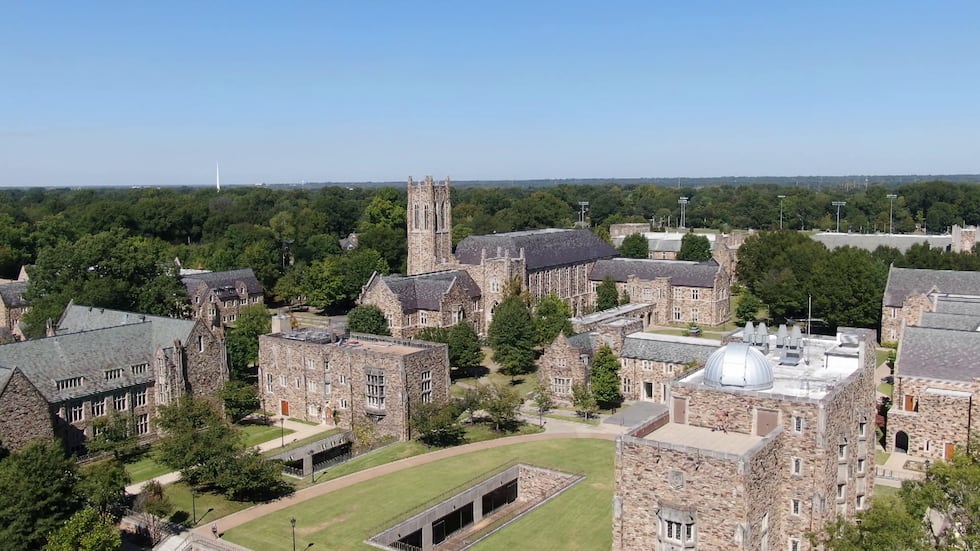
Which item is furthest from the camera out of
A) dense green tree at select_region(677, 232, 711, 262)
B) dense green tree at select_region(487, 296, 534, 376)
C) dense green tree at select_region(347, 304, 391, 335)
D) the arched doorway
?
dense green tree at select_region(677, 232, 711, 262)

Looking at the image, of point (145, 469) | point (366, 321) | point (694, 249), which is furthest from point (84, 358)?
point (694, 249)

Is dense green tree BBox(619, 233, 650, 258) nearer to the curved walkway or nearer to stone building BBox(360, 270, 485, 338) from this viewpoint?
stone building BBox(360, 270, 485, 338)

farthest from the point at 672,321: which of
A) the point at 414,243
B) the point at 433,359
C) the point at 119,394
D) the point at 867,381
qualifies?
the point at 119,394

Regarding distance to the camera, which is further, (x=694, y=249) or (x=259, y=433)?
(x=694, y=249)

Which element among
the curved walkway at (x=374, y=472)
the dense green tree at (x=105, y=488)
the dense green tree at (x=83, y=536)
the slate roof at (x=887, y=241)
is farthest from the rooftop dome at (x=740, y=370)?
the slate roof at (x=887, y=241)

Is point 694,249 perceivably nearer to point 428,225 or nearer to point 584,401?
point 428,225

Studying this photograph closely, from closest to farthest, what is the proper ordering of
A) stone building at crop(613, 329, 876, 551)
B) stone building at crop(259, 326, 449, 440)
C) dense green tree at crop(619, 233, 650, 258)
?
stone building at crop(613, 329, 876, 551) < stone building at crop(259, 326, 449, 440) < dense green tree at crop(619, 233, 650, 258)

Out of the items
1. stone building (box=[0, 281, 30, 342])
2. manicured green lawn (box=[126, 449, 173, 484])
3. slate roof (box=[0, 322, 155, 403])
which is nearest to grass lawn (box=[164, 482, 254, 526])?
manicured green lawn (box=[126, 449, 173, 484])
